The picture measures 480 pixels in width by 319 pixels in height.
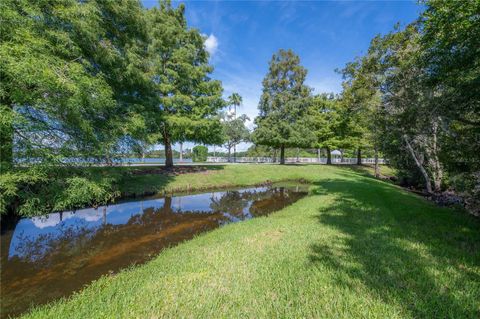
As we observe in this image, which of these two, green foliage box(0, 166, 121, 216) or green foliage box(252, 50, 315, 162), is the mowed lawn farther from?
green foliage box(252, 50, 315, 162)

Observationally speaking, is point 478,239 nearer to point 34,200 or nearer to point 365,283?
point 365,283

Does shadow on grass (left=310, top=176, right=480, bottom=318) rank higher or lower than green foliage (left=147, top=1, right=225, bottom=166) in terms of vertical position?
lower

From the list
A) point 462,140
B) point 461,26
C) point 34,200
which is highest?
point 461,26

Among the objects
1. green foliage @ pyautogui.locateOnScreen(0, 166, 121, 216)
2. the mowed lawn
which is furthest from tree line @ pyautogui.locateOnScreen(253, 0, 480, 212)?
green foliage @ pyautogui.locateOnScreen(0, 166, 121, 216)

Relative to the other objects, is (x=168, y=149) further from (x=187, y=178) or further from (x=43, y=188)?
(x=43, y=188)

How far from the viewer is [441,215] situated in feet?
22.8

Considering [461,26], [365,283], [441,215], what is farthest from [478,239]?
[461,26]

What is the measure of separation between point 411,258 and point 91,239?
7.72 m

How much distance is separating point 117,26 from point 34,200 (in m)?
8.31

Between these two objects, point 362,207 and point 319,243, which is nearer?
point 319,243

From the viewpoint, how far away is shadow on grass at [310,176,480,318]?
2.64 meters

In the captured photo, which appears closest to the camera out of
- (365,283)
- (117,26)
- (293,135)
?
(365,283)

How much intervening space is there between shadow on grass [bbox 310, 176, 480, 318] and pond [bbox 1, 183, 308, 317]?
4.11 meters

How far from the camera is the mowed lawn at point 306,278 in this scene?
8.50 ft
